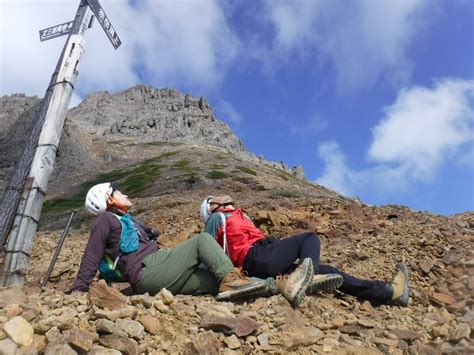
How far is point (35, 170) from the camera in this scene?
771 cm

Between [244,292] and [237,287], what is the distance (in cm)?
11

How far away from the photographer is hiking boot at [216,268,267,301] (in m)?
5.76

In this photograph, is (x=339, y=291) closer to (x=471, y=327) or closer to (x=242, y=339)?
(x=471, y=327)

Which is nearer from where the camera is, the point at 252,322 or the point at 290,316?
the point at 252,322

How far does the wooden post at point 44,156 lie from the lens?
732 cm

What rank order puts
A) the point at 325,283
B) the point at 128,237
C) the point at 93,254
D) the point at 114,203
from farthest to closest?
the point at 114,203 → the point at 128,237 → the point at 325,283 → the point at 93,254

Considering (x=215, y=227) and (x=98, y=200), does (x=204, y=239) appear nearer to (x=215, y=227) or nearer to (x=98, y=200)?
(x=215, y=227)

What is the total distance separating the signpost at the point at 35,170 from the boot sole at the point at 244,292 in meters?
3.54

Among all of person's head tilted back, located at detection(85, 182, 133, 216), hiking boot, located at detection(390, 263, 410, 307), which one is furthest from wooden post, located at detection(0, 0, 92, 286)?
hiking boot, located at detection(390, 263, 410, 307)

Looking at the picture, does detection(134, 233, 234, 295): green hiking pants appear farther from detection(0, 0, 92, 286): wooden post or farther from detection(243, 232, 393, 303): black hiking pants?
detection(0, 0, 92, 286): wooden post

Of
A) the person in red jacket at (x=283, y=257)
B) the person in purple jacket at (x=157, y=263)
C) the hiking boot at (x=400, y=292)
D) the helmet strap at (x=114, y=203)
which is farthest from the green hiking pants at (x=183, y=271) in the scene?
the hiking boot at (x=400, y=292)

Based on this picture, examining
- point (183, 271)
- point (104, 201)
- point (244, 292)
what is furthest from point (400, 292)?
point (104, 201)

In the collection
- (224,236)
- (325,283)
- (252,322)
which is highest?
(224,236)

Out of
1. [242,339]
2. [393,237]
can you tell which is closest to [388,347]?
[242,339]
